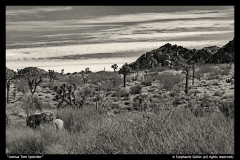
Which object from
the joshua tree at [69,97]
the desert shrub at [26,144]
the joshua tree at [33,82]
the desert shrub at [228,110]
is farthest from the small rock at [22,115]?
the desert shrub at [228,110]

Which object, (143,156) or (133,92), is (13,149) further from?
(133,92)

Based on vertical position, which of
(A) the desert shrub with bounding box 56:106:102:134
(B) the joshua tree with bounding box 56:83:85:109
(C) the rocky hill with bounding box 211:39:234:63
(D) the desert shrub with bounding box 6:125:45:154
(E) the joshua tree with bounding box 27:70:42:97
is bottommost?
(D) the desert shrub with bounding box 6:125:45:154

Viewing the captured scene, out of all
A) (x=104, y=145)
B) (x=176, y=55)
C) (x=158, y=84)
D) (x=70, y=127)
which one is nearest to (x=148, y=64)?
(x=176, y=55)

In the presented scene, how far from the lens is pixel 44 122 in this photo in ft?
40.1

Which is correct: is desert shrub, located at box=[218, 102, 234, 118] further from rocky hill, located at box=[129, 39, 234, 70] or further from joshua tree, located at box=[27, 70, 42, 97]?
rocky hill, located at box=[129, 39, 234, 70]

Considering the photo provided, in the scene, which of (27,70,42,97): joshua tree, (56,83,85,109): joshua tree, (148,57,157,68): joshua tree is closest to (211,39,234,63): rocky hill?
(148,57,157,68): joshua tree

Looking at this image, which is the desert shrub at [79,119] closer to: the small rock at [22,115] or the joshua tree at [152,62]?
the small rock at [22,115]

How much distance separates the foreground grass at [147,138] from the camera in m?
6.18

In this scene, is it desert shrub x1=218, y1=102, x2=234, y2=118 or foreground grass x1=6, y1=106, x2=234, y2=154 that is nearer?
foreground grass x1=6, y1=106, x2=234, y2=154

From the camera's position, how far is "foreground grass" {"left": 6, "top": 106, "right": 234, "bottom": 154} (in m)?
6.18

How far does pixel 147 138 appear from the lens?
7.09m

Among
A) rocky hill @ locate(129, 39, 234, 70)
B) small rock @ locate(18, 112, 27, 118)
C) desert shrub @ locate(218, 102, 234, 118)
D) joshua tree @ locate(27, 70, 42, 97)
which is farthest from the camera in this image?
rocky hill @ locate(129, 39, 234, 70)

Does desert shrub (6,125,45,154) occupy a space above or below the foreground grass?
below
